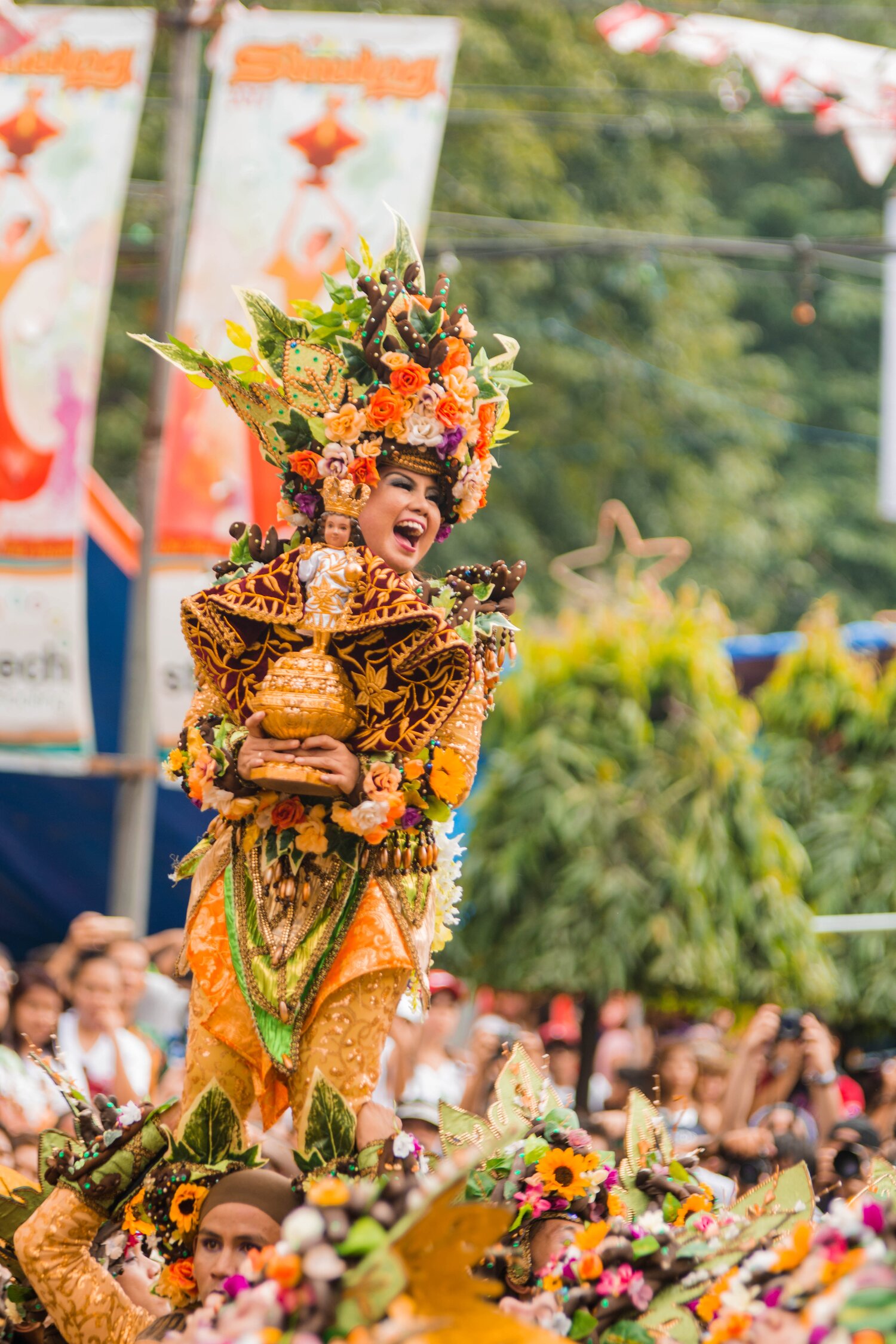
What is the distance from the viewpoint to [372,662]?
13.3ft

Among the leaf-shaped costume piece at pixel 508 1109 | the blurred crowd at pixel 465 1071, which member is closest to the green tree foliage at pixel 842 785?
the blurred crowd at pixel 465 1071

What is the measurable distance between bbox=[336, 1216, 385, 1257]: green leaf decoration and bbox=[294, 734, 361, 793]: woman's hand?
4.29 ft

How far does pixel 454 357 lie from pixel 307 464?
0.47 metres

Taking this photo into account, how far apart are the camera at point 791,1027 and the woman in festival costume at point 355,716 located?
10.6 feet

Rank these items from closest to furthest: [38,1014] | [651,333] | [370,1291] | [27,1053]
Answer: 1. [370,1291]
2. [27,1053]
3. [38,1014]
4. [651,333]

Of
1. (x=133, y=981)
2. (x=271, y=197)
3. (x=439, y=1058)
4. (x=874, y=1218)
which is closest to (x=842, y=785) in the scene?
(x=439, y=1058)

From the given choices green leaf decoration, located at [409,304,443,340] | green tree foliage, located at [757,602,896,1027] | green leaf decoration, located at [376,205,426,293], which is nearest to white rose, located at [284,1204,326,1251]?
green leaf decoration, located at [409,304,443,340]

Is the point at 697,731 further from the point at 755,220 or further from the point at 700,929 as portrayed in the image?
the point at 755,220

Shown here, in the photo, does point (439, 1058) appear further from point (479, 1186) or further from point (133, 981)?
point (479, 1186)

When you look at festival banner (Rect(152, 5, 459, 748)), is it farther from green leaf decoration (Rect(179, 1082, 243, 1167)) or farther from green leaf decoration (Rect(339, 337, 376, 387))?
green leaf decoration (Rect(179, 1082, 243, 1167))

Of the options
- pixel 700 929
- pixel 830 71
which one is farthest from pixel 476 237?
pixel 700 929

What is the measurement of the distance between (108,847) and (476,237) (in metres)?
10.3

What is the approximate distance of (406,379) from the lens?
165 inches

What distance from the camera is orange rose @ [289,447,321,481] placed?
429 centimetres
